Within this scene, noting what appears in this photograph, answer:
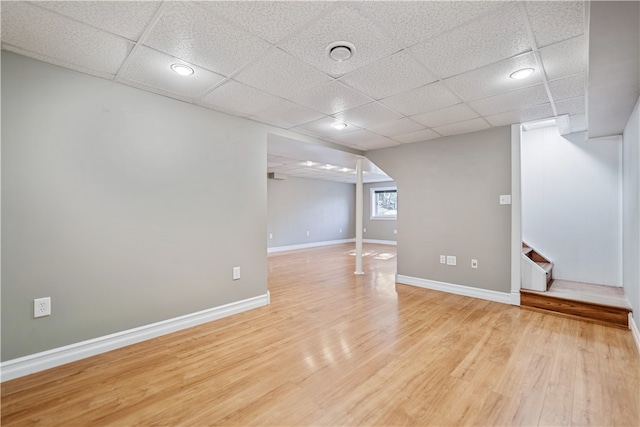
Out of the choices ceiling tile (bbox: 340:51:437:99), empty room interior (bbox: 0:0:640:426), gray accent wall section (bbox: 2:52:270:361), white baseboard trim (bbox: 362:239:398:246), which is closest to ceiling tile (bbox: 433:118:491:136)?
empty room interior (bbox: 0:0:640:426)

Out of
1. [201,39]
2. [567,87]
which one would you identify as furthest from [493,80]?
[201,39]

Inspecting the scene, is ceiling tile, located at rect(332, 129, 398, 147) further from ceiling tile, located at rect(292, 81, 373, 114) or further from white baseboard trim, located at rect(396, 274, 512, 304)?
white baseboard trim, located at rect(396, 274, 512, 304)

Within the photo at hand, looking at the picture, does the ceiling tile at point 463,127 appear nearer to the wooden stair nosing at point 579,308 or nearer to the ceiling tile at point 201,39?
the wooden stair nosing at point 579,308

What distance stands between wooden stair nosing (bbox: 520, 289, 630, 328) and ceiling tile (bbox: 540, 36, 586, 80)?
2360mm

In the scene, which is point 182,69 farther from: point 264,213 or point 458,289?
point 458,289

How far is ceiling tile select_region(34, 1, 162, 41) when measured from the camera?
1.47 meters

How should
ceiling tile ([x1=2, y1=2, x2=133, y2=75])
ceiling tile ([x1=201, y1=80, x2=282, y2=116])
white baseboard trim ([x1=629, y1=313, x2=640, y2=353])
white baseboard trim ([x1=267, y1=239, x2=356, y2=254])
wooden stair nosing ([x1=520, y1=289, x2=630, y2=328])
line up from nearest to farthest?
ceiling tile ([x1=2, y1=2, x2=133, y2=75]) → white baseboard trim ([x1=629, y1=313, x2=640, y2=353]) → ceiling tile ([x1=201, y1=80, x2=282, y2=116]) → wooden stair nosing ([x1=520, y1=289, x2=630, y2=328]) → white baseboard trim ([x1=267, y1=239, x2=356, y2=254])

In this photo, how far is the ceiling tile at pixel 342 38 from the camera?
1579mm

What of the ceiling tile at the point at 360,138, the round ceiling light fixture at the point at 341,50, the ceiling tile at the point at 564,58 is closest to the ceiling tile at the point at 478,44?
the ceiling tile at the point at 564,58

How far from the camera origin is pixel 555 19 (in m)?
1.55

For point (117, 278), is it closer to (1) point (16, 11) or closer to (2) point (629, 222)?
(1) point (16, 11)

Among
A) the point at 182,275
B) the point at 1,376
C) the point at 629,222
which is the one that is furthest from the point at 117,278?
the point at 629,222

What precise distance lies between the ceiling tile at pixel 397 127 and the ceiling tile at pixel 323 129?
0.96ft

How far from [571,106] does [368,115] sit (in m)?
2.02
